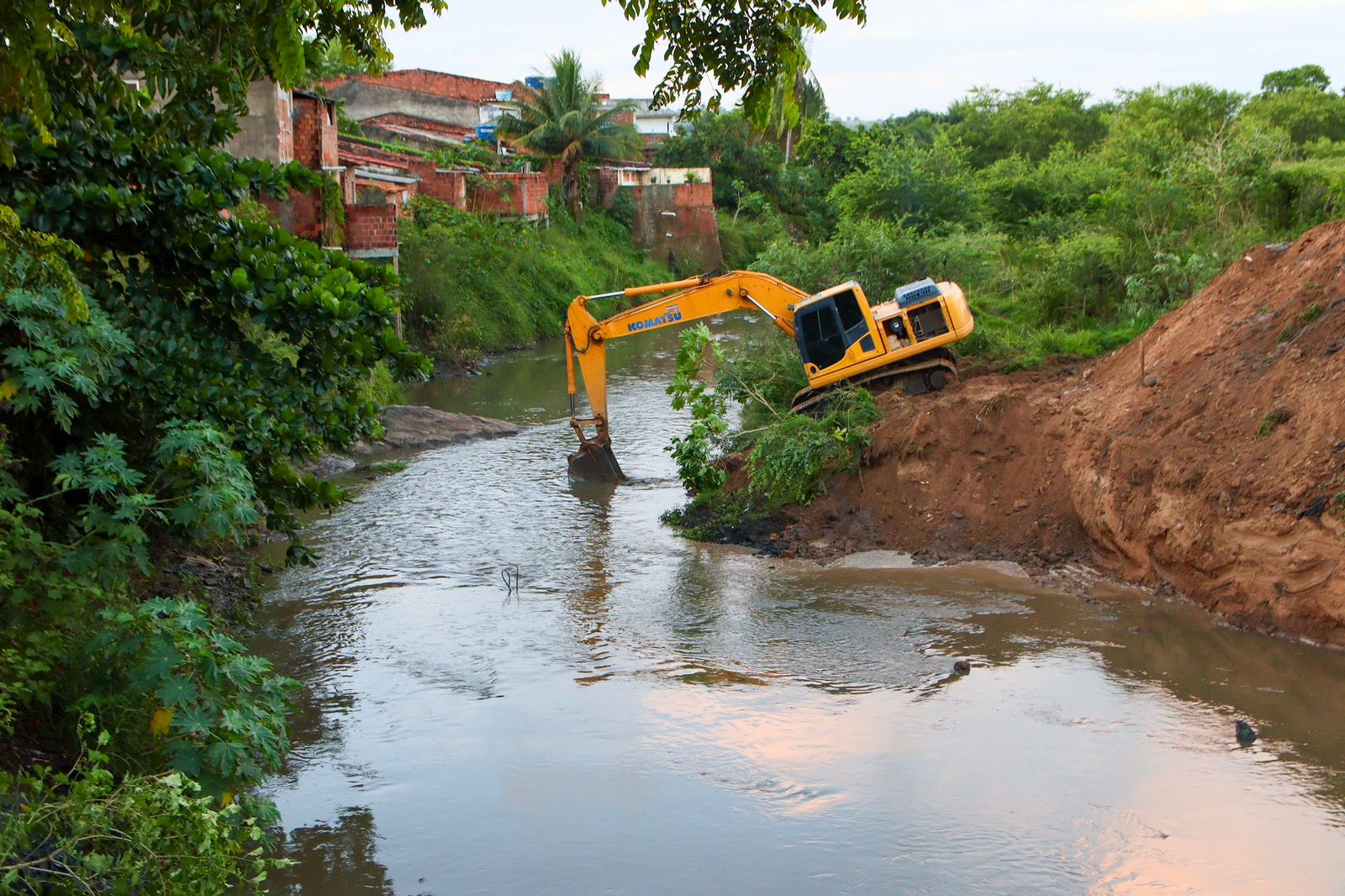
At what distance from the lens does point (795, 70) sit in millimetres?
6031

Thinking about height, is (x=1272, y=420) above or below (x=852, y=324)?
below

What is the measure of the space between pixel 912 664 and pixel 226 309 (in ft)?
19.6

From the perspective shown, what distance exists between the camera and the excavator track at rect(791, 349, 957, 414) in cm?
1504

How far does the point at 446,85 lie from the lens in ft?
174

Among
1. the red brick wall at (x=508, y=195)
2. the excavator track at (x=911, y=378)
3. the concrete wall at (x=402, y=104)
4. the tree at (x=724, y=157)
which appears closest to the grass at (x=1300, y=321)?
the excavator track at (x=911, y=378)

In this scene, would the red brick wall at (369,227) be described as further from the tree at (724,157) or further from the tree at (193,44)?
the tree at (724,157)

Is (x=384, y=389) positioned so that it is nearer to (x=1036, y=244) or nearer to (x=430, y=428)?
(x=430, y=428)

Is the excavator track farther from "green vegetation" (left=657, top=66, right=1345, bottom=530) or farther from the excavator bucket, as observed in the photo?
the excavator bucket

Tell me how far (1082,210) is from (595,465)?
45.3ft

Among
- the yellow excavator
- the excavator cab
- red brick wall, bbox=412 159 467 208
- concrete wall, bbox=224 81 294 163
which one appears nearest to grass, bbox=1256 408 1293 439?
the yellow excavator

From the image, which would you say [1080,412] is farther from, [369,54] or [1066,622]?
[369,54]

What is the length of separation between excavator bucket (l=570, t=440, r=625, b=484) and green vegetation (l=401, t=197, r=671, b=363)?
9.26 metres

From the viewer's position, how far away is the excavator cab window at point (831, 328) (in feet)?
48.8

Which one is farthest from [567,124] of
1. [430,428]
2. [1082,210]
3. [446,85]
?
[430,428]
